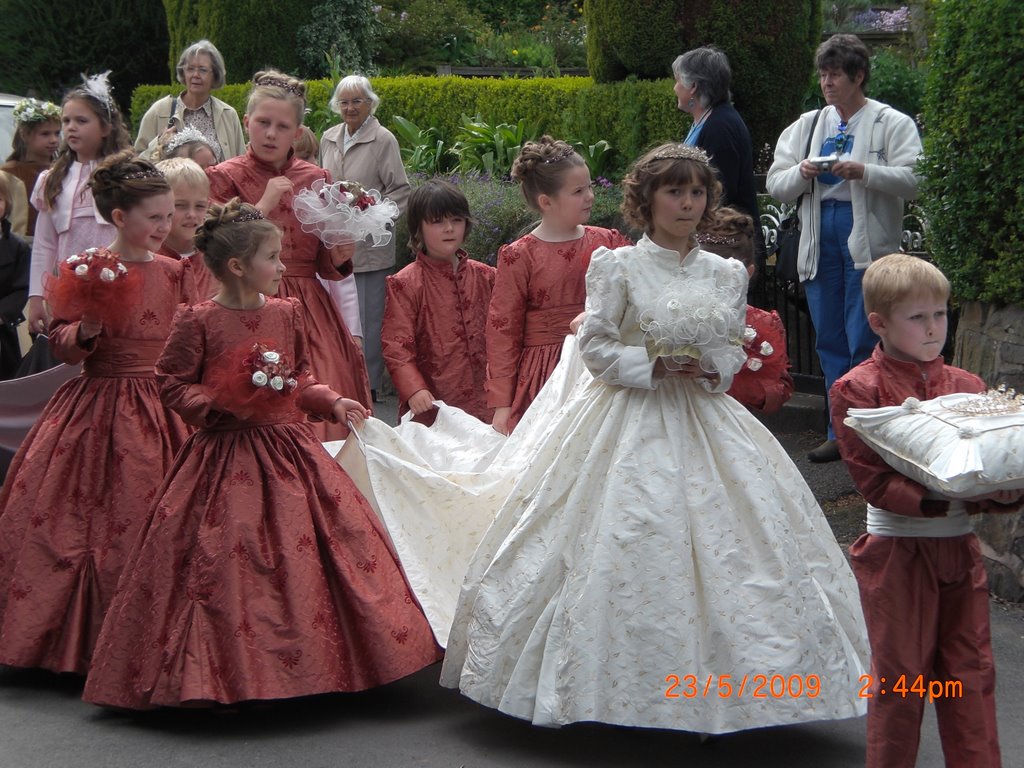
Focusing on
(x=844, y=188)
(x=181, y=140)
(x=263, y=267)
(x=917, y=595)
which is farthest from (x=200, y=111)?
(x=917, y=595)

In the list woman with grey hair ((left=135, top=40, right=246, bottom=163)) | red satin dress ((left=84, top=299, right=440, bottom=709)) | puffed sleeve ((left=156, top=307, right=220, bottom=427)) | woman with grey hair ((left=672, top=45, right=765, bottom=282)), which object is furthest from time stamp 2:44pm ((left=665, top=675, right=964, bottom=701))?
woman with grey hair ((left=135, top=40, right=246, bottom=163))

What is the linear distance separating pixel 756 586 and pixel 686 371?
688mm

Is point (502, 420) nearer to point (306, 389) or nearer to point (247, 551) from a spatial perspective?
point (306, 389)

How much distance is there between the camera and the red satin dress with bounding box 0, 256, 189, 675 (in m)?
5.00

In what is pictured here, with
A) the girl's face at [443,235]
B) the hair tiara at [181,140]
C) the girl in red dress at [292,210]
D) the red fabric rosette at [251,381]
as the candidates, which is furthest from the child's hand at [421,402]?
the hair tiara at [181,140]

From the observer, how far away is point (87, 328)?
5.15 m

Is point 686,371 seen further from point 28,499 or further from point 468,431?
point 28,499

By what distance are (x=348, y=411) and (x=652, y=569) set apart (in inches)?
57.3

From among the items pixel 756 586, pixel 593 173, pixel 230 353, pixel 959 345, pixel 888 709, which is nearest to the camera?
pixel 888 709

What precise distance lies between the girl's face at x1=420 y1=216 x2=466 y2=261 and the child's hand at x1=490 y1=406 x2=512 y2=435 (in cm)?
83

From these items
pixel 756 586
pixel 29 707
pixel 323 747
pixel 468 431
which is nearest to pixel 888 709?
pixel 756 586

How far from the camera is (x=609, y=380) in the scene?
14.4 feet

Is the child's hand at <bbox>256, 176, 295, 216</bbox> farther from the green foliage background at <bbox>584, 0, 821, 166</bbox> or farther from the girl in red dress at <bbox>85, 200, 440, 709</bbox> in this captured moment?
the green foliage background at <bbox>584, 0, 821, 166</bbox>

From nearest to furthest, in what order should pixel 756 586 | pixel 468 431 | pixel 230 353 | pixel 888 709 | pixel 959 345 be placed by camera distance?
pixel 888 709 → pixel 756 586 → pixel 230 353 → pixel 468 431 → pixel 959 345
